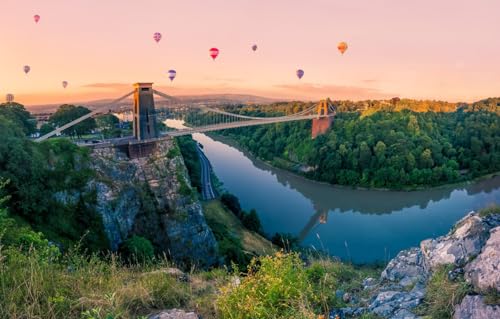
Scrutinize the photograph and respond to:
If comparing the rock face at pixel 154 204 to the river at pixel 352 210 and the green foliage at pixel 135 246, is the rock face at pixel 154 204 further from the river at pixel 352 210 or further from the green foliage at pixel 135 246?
the river at pixel 352 210

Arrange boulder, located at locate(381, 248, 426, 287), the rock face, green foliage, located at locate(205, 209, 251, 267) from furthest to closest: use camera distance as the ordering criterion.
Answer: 1. the rock face
2. green foliage, located at locate(205, 209, 251, 267)
3. boulder, located at locate(381, 248, 426, 287)

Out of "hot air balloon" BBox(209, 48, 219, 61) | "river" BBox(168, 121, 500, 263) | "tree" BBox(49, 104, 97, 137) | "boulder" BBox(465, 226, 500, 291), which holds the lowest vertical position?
"river" BBox(168, 121, 500, 263)

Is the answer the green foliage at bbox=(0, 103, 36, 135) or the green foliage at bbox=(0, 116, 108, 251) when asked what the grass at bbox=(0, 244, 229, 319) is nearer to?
the green foliage at bbox=(0, 116, 108, 251)

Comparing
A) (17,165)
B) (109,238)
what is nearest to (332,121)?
(109,238)

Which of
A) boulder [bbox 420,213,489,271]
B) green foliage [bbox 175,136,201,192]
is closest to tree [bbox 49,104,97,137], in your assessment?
green foliage [bbox 175,136,201,192]

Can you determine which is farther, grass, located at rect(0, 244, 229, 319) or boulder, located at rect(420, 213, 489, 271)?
boulder, located at rect(420, 213, 489, 271)

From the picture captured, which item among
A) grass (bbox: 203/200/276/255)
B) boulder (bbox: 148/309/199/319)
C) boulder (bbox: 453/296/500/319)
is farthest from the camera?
grass (bbox: 203/200/276/255)

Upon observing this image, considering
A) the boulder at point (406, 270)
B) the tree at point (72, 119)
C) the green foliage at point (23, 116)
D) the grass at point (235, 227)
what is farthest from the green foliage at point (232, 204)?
the boulder at point (406, 270)
